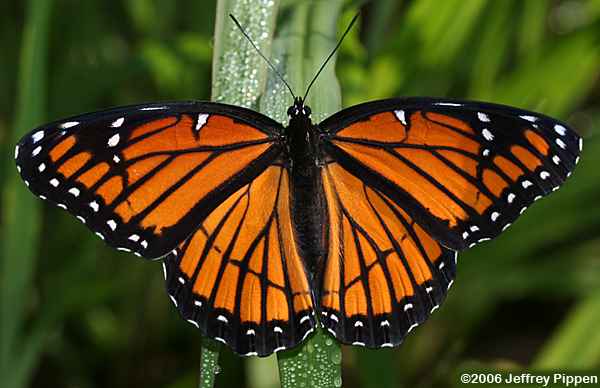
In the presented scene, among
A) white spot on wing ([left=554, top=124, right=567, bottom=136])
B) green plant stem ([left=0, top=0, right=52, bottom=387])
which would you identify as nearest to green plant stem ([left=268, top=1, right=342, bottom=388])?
white spot on wing ([left=554, top=124, right=567, bottom=136])

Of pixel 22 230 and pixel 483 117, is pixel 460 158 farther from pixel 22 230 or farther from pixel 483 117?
pixel 22 230

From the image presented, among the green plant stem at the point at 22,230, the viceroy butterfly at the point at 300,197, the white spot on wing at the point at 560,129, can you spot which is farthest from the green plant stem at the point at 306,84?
the green plant stem at the point at 22,230

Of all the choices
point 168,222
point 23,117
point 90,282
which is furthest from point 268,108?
point 90,282

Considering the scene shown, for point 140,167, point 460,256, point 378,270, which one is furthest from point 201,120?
point 460,256

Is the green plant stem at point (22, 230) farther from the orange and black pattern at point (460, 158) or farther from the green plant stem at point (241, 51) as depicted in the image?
the orange and black pattern at point (460, 158)

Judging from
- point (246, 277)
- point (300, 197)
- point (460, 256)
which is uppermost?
point (460, 256)

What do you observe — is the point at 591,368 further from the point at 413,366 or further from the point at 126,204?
the point at 126,204
